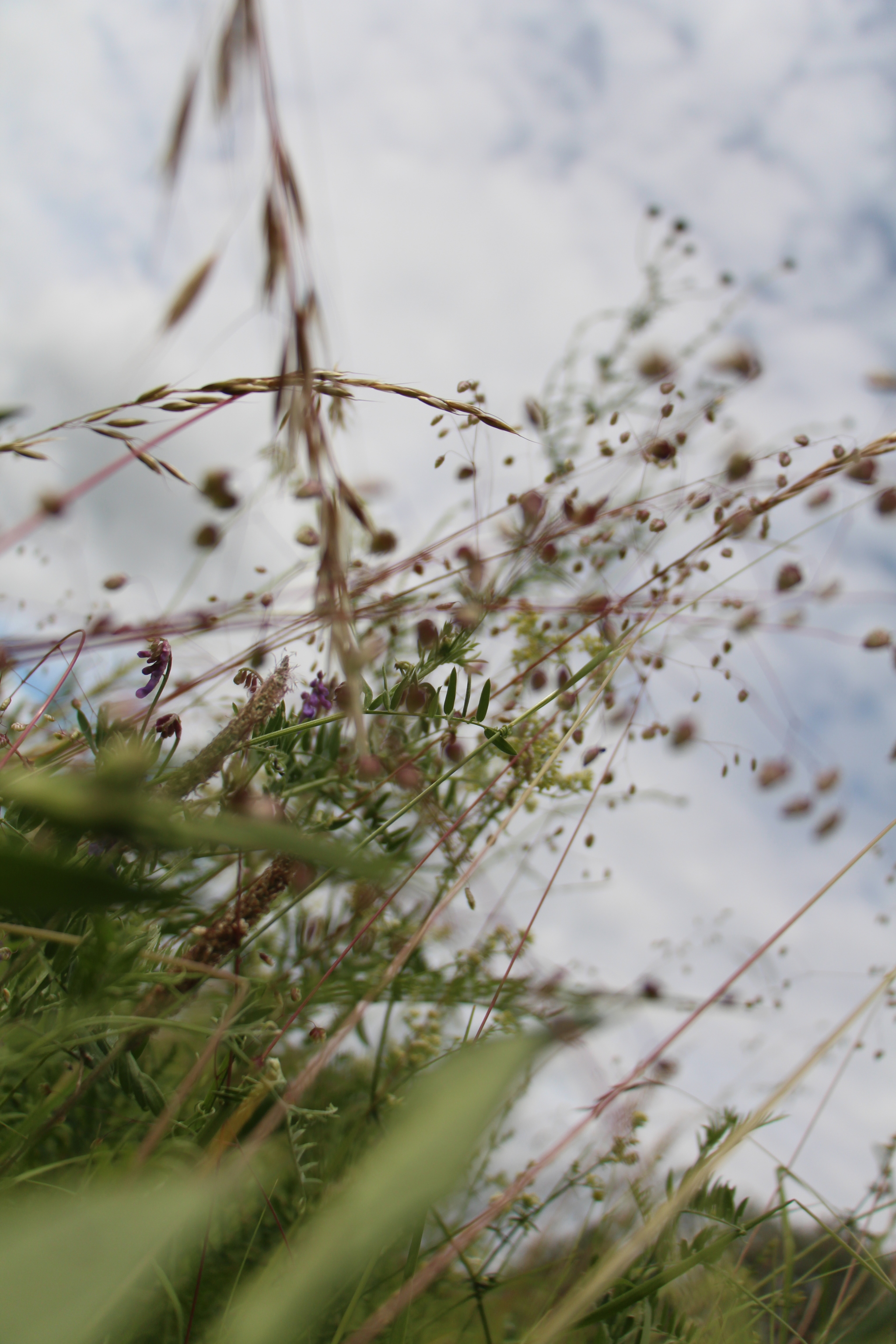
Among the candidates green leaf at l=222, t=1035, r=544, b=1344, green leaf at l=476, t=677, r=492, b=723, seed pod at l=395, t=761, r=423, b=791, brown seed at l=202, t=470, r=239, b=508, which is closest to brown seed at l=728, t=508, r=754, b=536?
green leaf at l=476, t=677, r=492, b=723

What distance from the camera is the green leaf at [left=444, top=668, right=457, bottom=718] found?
2.87ft

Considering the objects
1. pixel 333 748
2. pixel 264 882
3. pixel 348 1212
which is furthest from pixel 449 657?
pixel 348 1212

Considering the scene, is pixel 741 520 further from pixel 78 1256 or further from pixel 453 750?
pixel 78 1256

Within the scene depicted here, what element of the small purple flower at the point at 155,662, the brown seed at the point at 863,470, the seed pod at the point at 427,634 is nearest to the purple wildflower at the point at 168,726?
the small purple flower at the point at 155,662

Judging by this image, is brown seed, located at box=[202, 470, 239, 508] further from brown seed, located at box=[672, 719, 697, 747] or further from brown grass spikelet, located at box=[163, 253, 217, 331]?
brown seed, located at box=[672, 719, 697, 747]

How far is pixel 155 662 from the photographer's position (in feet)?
2.78

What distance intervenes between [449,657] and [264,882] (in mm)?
313

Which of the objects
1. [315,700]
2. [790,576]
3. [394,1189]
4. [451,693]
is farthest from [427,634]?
[394,1189]

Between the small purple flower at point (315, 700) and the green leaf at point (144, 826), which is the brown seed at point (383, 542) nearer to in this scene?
the small purple flower at point (315, 700)

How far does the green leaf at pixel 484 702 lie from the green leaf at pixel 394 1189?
626mm

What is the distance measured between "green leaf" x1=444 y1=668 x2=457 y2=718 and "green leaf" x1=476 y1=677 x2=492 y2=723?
0.11ft

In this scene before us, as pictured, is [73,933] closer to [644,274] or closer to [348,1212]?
[348,1212]

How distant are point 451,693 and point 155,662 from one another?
1.05ft

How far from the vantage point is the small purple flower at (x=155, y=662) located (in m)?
0.83
